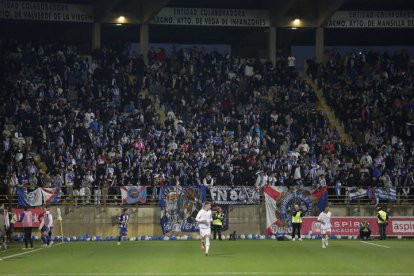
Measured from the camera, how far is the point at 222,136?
45625 mm

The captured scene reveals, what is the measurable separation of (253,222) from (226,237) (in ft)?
6.52

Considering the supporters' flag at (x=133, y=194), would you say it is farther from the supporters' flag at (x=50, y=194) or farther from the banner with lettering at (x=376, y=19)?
the banner with lettering at (x=376, y=19)

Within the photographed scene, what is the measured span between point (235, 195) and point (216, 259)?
563 inches

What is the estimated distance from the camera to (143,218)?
40531 millimetres

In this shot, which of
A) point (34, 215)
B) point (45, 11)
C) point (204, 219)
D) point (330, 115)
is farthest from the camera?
point (45, 11)

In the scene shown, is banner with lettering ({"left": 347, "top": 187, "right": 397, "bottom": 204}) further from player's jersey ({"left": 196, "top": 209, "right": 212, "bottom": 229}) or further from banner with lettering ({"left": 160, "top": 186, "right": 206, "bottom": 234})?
player's jersey ({"left": 196, "top": 209, "right": 212, "bottom": 229})

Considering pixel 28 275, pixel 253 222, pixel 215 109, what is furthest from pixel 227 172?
pixel 28 275

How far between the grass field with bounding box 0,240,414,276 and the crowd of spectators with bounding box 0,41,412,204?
5910 mm

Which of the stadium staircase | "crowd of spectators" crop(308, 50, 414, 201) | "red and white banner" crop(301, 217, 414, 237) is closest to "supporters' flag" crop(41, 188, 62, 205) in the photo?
"red and white banner" crop(301, 217, 414, 237)

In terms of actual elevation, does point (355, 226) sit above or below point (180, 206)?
below

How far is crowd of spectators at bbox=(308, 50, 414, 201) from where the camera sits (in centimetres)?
4353

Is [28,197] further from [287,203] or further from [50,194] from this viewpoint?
[287,203]

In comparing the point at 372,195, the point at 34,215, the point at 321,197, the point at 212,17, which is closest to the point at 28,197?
the point at 34,215

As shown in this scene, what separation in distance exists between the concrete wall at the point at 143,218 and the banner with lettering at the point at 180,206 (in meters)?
0.50
